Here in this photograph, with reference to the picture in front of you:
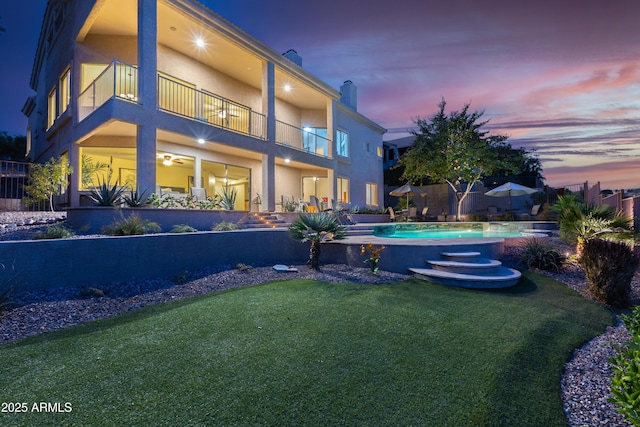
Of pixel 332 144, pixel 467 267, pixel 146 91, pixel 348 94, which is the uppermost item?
pixel 348 94

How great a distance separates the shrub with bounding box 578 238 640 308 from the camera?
544 cm

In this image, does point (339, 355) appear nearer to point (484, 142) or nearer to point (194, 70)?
point (194, 70)

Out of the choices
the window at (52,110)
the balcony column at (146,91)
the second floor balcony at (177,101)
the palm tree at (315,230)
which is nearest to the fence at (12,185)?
the window at (52,110)

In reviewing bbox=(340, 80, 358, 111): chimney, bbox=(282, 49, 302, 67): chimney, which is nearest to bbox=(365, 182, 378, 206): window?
bbox=(340, 80, 358, 111): chimney

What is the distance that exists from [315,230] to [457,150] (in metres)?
14.9

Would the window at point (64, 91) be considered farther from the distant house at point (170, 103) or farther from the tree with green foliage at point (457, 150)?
the tree with green foliage at point (457, 150)

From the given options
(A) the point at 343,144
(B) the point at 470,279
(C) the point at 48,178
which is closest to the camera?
(B) the point at 470,279

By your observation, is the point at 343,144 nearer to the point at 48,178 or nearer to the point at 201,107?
the point at 201,107

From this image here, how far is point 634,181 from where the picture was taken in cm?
2061

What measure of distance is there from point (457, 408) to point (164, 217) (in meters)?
7.75

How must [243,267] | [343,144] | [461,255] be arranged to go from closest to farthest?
[243,267]
[461,255]
[343,144]

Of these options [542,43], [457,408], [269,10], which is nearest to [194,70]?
[269,10]

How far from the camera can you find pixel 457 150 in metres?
18.5

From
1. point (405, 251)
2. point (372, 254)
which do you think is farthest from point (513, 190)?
point (372, 254)
